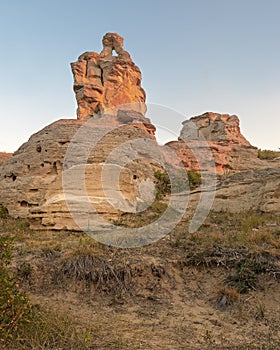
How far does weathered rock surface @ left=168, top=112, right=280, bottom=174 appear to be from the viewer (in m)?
23.8

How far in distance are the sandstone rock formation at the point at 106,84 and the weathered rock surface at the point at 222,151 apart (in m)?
5.01

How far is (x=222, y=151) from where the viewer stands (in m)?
25.3

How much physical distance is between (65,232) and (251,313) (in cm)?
544

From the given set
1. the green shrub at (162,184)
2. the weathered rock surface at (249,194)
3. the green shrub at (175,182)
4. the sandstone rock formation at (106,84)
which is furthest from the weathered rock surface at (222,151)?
the weathered rock surface at (249,194)

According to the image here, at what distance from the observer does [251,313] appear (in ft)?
16.9

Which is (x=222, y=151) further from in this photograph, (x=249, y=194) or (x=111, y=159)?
(x=249, y=194)

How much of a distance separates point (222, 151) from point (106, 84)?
10.1 meters

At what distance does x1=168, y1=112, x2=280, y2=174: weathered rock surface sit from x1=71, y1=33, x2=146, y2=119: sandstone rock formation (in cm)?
501

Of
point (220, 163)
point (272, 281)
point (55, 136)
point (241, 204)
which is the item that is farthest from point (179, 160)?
point (272, 281)

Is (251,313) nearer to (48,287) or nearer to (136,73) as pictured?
(48,287)

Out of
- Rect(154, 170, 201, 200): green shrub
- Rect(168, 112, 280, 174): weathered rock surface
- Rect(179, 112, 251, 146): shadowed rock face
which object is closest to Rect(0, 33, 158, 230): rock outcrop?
Rect(154, 170, 201, 200): green shrub

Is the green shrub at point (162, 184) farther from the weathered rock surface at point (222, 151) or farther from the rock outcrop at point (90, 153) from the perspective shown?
the weathered rock surface at point (222, 151)

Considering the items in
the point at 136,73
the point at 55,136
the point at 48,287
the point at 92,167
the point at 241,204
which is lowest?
the point at 48,287

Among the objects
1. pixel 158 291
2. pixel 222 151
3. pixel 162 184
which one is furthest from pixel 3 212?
pixel 222 151
